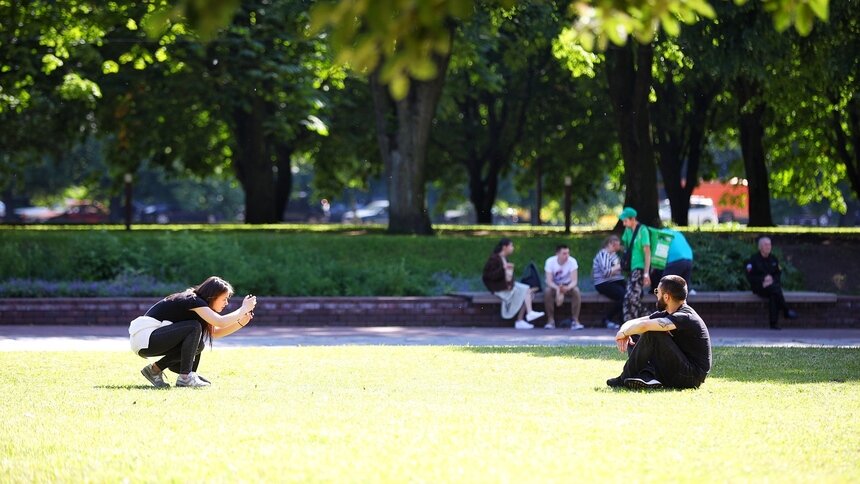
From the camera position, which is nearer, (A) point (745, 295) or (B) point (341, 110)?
(A) point (745, 295)

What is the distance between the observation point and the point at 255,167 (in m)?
36.5

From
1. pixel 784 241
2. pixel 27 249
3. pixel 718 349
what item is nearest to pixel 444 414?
pixel 718 349

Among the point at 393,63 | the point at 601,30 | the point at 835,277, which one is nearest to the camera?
the point at 393,63

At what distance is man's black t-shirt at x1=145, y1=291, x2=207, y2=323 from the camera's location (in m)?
11.4

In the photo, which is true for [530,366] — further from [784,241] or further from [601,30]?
[784,241]

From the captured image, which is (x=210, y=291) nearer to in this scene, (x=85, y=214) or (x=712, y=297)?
(x=712, y=297)

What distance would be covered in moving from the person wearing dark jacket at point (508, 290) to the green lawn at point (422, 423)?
5796 millimetres

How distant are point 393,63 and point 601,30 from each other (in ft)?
3.45

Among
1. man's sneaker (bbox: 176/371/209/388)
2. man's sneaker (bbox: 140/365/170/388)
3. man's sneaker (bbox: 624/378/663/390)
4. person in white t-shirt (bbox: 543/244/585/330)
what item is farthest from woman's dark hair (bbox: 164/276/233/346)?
person in white t-shirt (bbox: 543/244/585/330)

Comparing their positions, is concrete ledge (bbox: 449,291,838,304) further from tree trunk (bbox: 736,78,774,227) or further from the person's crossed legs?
tree trunk (bbox: 736,78,774,227)

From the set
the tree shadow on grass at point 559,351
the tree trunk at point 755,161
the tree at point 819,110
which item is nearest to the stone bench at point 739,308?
the tree shadow on grass at point 559,351

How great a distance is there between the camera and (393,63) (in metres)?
5.09

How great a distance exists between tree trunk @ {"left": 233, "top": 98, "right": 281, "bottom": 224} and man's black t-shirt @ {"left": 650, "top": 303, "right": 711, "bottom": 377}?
2510 cm

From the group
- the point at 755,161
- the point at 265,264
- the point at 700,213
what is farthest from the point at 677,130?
the point at 700,213
